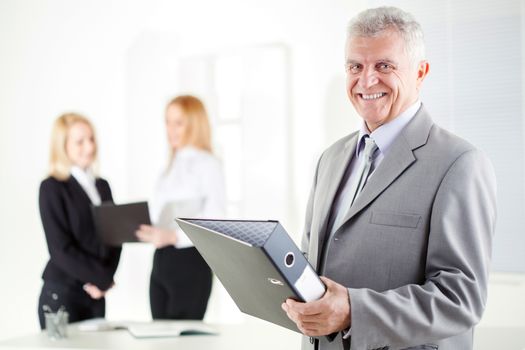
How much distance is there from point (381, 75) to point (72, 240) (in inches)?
119

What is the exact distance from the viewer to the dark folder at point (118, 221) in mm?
4211

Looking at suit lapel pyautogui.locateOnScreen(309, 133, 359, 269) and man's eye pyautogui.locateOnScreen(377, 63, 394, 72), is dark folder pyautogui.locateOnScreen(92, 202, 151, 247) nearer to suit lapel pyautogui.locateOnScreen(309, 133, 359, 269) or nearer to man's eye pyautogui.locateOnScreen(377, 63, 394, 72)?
suit lapel pyautogui.locateOnScreen(309, 133, 359, 269)

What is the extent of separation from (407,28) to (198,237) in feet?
2.59

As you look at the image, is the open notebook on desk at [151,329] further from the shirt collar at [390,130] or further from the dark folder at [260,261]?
the shirt collar at [390,130]

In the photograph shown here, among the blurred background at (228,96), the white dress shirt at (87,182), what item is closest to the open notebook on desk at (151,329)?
the blurred background at (228,96)

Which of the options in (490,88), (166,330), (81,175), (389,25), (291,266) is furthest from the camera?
(81,175)

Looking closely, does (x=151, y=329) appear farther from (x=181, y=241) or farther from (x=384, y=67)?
(x=384, y=67)

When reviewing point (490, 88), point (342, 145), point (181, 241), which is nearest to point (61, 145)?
point (181, 241)

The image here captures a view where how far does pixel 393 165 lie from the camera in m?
1.75

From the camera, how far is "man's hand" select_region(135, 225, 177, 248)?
169 inches

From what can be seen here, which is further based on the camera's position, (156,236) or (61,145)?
(61,145)

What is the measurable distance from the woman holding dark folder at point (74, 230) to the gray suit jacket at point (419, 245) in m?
2.67

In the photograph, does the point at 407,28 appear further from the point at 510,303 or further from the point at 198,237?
the point at 510,303

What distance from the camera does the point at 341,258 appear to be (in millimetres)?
1767
